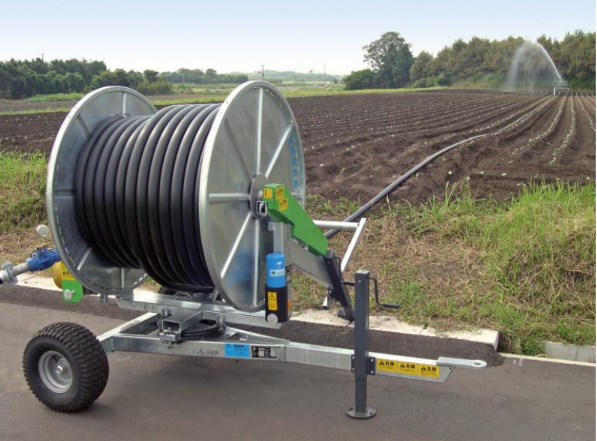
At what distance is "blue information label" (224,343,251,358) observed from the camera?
12.7 ft

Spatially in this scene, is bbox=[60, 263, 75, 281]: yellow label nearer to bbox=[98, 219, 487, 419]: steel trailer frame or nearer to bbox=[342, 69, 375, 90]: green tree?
bbox=[98, 219, 487, 419]: steel trailer frame

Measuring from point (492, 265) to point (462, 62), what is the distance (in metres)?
110

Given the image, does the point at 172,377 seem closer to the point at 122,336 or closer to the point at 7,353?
the point at 122,336

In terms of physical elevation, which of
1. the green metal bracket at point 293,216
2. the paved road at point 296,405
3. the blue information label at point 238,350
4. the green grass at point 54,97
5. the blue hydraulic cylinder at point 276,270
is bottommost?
the paved road at point 296,405

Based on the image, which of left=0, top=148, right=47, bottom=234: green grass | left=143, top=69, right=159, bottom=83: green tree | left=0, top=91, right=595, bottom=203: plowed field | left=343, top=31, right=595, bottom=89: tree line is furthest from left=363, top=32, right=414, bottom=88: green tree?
left=0, top=148, right=47, bottom=234: green grass

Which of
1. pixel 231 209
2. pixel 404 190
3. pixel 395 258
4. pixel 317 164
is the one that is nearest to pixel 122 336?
pixel 231 209

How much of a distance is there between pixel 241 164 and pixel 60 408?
179 cm

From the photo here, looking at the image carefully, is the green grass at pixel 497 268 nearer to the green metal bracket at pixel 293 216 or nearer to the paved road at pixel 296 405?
the paved road at pixel 296 405

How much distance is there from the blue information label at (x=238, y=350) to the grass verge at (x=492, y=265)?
160 centimetres

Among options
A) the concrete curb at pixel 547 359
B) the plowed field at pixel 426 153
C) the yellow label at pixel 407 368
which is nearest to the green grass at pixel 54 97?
the plowed field at pixel 426 153

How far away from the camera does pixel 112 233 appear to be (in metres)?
4.02

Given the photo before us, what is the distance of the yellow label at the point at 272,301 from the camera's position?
3811 mm

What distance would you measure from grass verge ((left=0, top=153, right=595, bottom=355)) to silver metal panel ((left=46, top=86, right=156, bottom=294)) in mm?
1701

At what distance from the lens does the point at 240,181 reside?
380 cm
